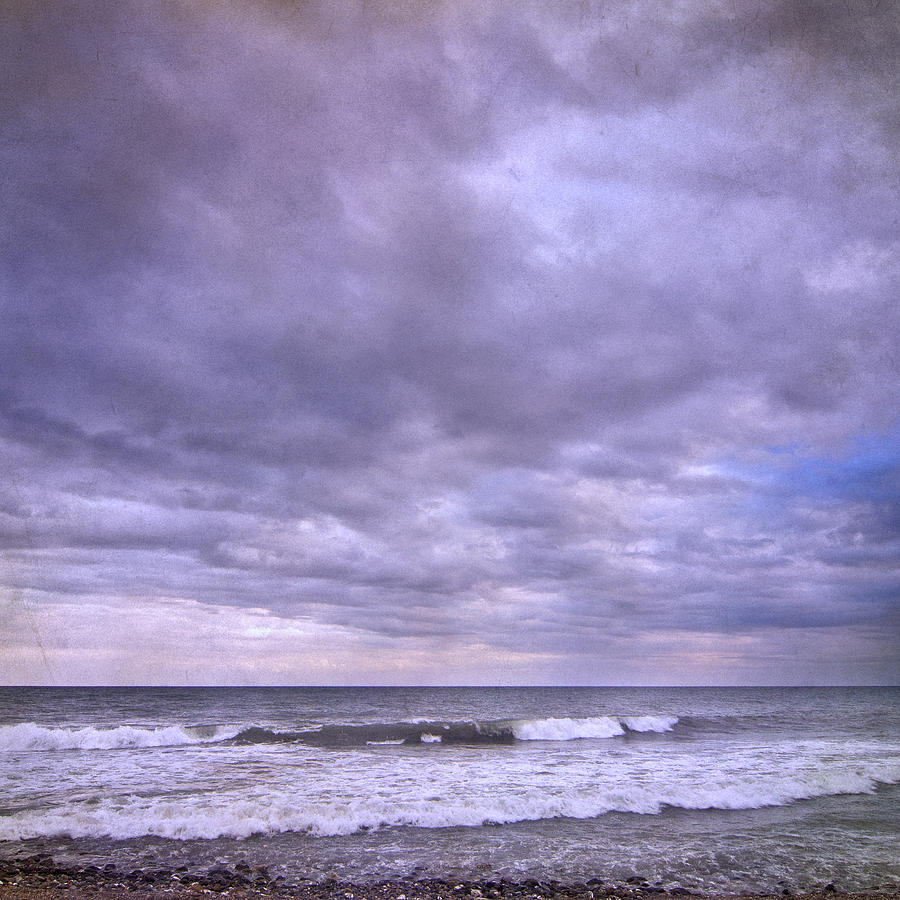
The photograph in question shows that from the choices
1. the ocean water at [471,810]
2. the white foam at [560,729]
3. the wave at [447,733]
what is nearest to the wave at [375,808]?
the ocean water at [471,810]

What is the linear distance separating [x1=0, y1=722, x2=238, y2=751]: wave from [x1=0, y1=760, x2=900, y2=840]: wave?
663 inches

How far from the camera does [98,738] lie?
3039cm

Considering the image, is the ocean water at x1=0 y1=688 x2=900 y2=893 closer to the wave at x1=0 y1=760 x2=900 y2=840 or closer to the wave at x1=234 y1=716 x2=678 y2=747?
the wave at x1=0 y1=760 x2=900 y2=840

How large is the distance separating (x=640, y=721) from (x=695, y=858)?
101 feet

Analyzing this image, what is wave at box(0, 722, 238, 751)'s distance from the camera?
29.3m

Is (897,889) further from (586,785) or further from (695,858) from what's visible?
(586,785)

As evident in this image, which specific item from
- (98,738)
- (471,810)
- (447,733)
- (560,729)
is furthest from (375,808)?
(560,729)

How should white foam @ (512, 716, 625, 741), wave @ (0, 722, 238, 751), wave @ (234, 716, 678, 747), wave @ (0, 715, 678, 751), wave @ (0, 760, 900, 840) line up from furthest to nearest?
white foam @ (512, 716, 625, 741)
wave @ (234, 716, 678, 747)
wave @ (0, 715, 678, 751)
wave @ (0, 722, 238, 751)
wave @ (0, 760, 900, 840)

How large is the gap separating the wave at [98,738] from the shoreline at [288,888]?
22.0 meters

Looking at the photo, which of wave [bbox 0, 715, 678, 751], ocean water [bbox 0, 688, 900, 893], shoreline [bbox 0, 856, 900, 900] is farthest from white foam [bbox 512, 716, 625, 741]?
shoreline [bbox 0, 856, 900, 900]

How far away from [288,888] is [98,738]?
2643 cm

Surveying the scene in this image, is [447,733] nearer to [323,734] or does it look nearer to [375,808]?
[323,734]

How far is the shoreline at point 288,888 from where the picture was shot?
924 cm

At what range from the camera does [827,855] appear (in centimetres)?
1226
